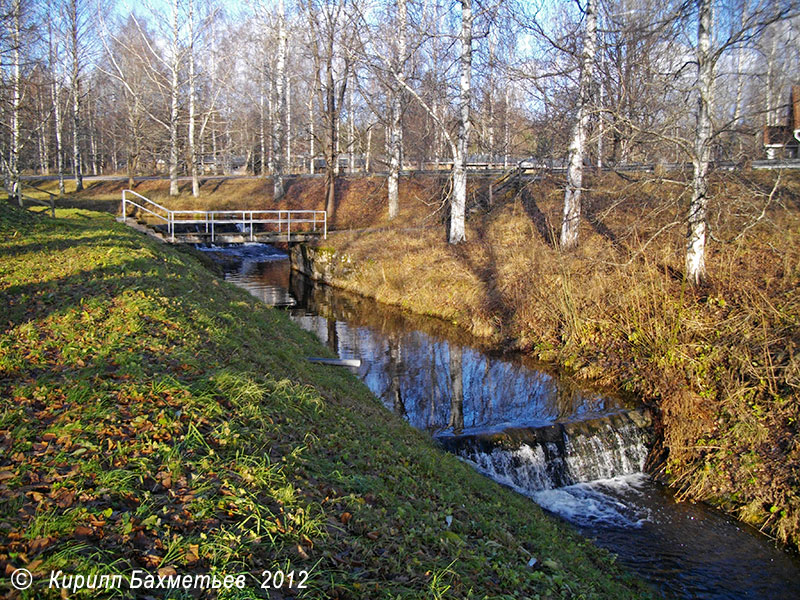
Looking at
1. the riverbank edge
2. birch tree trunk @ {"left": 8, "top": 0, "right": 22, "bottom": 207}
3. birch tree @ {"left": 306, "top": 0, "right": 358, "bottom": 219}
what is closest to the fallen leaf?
the riverbank edge

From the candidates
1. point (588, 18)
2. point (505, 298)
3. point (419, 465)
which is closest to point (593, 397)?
point (505, 298)

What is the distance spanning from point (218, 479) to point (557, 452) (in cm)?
607

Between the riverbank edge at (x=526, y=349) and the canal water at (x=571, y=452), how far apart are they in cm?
19

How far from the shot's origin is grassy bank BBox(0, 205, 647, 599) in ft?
11.1

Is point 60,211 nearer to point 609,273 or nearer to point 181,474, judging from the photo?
point 609,273

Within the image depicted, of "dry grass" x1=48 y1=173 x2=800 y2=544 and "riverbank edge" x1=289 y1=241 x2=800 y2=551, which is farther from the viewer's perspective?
"dry grass" x1=48 y1=173 x2=800 y2=544

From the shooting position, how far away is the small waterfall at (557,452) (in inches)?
335

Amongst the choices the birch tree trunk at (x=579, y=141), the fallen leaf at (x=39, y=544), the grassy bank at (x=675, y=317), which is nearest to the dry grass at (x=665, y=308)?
the grassy bank at (x=675, y=317)

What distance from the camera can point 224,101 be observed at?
45.8m

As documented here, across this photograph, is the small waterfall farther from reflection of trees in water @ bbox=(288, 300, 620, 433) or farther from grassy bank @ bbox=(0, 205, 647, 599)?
grassy bank @ bbox=(0, 205, 647, 599)

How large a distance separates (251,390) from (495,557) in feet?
8.81

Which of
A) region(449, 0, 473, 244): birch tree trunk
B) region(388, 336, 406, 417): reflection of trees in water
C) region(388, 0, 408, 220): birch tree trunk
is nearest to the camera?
region(388, 336, 406, 417): reflection of trees in water

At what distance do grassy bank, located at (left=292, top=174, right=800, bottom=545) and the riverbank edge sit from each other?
0.03 metres

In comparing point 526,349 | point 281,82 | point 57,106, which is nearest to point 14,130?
point 281,82
